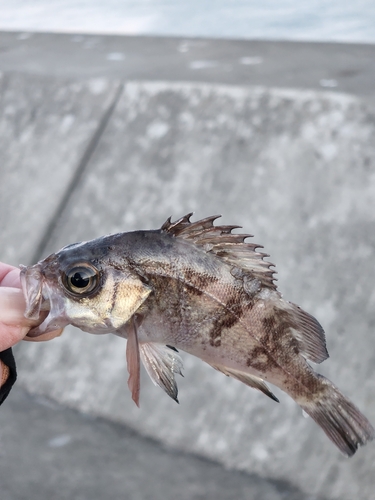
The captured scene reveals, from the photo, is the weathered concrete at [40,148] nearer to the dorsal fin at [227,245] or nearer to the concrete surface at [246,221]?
the concrete surface at [246,221]

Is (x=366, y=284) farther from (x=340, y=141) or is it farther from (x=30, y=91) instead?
(x=30, y=91)

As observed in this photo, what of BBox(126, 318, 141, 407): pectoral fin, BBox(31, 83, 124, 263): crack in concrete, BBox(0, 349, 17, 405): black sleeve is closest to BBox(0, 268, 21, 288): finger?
BBox(0, 349, 17, 405): black sleeve

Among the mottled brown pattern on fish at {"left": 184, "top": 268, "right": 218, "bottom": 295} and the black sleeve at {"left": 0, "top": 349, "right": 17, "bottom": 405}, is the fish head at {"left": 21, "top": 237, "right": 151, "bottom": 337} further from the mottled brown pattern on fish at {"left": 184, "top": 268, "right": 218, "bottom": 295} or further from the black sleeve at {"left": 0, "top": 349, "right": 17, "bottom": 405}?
the black sleeve at {"left": 0, "top": 349, "right": 17, "bottom": 405}

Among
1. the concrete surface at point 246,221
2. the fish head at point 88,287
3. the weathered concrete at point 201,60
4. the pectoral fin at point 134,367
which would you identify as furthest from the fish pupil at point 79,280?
the weathered concrete at point 201,60

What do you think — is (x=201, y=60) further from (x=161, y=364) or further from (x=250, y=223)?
(x=161, y=364)

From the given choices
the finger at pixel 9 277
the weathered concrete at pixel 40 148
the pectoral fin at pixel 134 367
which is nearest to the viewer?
the pectoral fin at pixel 134 367
